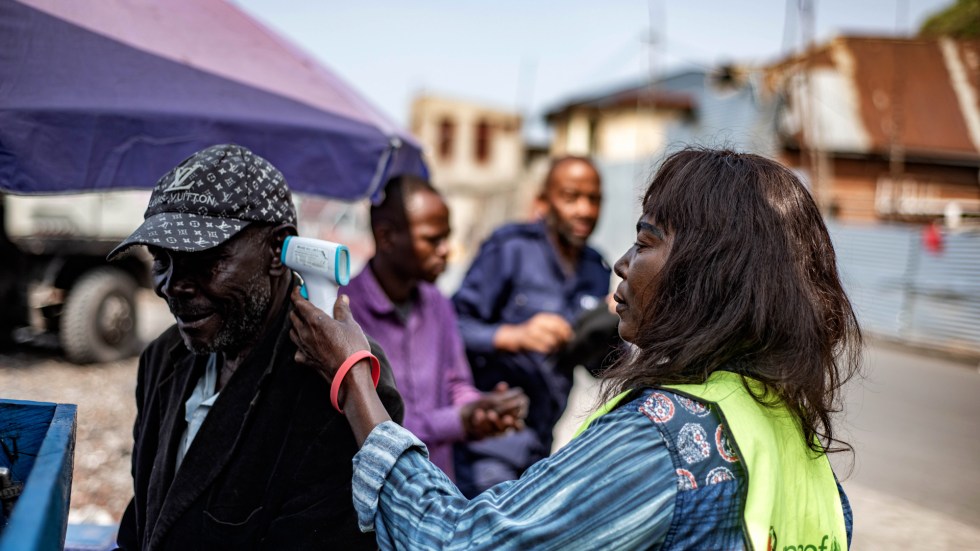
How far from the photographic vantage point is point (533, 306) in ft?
12.2

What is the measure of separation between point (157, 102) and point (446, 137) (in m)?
35.6

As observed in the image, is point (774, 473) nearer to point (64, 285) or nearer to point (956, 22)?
point (64, 285)

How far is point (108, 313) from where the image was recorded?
8.70 metres

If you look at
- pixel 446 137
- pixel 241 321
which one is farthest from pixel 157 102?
pixel 446 137

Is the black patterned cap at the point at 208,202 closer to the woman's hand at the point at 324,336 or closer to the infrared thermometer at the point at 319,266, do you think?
the infrared thermometer at the point at 319,266

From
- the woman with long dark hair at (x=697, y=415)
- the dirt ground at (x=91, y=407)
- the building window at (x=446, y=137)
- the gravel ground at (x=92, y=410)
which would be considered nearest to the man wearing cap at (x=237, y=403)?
the woman with long dark hair at (x=697, y=415)

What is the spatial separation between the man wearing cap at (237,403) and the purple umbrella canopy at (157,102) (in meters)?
0.64

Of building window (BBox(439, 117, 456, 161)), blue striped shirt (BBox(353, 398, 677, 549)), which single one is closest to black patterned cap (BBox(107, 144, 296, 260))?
blue striped shirt (BBox(353, 398, 677, 549))

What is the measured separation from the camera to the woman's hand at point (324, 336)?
1674mm

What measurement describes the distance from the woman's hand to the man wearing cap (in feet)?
0.26

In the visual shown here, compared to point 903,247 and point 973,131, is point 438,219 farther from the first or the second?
point 973,131

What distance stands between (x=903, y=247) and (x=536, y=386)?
13.2 metres

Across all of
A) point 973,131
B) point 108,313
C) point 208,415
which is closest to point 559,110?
point 973,131

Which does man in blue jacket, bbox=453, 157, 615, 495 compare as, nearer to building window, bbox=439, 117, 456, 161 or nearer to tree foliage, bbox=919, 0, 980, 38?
tree foliage, bbox=919, 0, 980, 38
